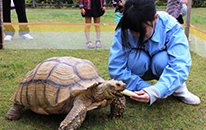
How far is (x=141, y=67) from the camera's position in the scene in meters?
2.20

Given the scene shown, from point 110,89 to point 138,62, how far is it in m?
0.56

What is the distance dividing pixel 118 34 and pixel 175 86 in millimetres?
707

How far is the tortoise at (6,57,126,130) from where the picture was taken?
5.65 ft

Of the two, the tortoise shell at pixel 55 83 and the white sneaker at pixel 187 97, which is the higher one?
the tortoise shell at pixel 55 83

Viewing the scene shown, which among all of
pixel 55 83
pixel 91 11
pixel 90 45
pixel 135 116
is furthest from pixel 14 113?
pixel 91 11

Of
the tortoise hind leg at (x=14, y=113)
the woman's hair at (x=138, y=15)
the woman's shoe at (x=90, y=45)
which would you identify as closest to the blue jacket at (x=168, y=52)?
the woman's hair at (x=138, y=15)

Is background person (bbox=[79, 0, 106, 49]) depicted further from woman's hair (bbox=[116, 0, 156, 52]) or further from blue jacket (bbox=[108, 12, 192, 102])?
woman's hair (bbox=[116, 0, 156, 52])

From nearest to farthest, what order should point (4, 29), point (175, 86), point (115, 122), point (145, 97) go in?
point (145, 97)
point (175, 86)
point (115, 122)
point (4, 29)

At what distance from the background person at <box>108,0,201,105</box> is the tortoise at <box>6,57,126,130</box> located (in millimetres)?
242

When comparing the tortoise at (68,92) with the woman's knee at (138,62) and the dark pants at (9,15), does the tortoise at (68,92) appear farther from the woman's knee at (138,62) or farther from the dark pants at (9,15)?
the dark pants at (9,15)

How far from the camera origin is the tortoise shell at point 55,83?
1772 millimetres

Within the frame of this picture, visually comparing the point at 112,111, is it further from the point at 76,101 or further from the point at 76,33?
the point at 76,33

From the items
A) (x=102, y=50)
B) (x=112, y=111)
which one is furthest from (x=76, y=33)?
(x=112, y=111)

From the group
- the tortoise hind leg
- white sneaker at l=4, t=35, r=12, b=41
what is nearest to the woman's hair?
the tortoise hind leg
